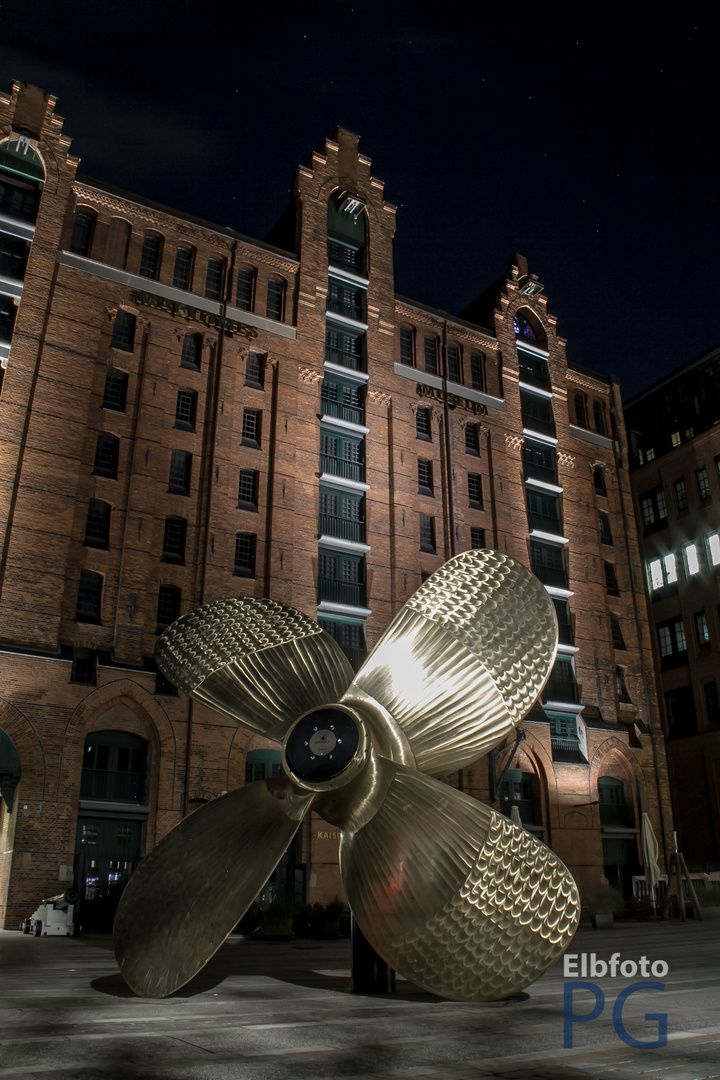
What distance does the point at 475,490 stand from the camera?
3244 cm

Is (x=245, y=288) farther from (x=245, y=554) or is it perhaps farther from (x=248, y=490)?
(x=245, y=554)

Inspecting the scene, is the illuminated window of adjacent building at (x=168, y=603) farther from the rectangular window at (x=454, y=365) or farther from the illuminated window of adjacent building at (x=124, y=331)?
the rectangular window at (x=454, y=365)

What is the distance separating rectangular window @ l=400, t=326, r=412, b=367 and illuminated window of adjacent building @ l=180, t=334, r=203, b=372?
8629mm

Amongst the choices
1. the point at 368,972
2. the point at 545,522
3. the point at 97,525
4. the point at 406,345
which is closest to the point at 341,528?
the point at 97,525

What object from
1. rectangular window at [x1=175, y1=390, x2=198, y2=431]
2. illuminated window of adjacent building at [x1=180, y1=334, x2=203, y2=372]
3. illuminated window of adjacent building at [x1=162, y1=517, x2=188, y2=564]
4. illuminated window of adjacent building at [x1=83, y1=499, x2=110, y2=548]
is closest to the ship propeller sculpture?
illuminated window of adjacent building at [x1=83, y1=499, x2=110, y2=548]

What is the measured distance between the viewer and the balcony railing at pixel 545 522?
3325 cm

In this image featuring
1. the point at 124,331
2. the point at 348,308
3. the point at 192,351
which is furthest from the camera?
the point at 348,308

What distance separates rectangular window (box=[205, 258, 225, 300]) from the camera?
28.8 metres

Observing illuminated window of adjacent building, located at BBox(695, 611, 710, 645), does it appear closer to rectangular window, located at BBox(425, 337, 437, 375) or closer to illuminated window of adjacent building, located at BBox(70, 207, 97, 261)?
rectangular window, located at BBox(425, 337, 437, 375)

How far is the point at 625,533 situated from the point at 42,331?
25000mm

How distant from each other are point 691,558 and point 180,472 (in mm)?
25245

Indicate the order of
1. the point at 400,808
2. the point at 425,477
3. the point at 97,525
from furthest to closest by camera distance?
the point at 425,477 < the point at 97,525 < the point at 400,808

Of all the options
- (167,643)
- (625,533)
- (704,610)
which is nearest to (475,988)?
(167,643)

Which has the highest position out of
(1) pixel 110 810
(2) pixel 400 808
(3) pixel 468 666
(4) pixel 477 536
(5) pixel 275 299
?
(5) pixel 275 299
